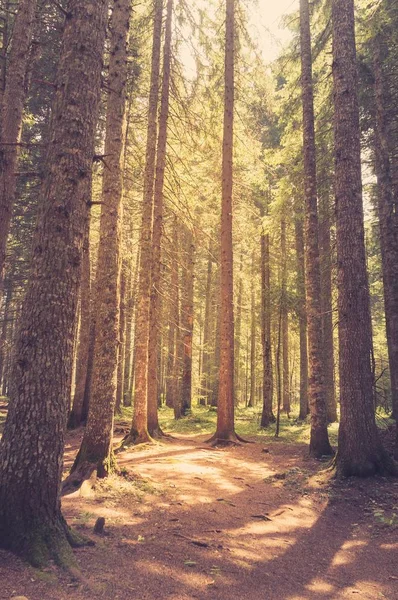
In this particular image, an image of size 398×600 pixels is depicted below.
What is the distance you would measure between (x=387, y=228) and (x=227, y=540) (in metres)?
10.4

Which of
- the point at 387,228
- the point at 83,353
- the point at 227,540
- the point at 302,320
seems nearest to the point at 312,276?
the point at 387,228

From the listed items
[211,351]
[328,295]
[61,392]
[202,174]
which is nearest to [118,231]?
[61,392]

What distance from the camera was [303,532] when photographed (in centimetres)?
592

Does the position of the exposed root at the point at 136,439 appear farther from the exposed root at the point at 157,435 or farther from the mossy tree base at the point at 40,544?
the mossy tree base at the point at 40,544

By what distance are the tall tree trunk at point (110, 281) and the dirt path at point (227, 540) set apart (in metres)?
1.00

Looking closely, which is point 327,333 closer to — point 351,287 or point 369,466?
point 351,287

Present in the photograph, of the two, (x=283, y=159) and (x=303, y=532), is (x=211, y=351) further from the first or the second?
(x=303, y=532)

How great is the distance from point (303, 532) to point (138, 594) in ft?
10.7

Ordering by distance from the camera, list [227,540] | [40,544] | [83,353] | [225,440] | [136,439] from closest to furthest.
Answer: [40,544] → [227,540] → [136,439] → [225,440] → [83,353]

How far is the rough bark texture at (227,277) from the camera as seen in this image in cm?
1268

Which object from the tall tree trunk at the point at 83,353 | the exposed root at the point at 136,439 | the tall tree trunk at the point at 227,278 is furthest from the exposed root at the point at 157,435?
the tall tree trunk at the point at 83,353

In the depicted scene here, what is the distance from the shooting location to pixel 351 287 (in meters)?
8.29

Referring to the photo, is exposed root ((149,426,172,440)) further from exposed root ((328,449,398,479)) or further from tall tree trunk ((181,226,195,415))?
tall tree trunk ((181,226,195,415))

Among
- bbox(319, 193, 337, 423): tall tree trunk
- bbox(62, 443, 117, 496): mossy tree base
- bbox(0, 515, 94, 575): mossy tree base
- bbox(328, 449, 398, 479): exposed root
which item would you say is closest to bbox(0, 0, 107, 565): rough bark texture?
bbox(0, 515, 94, 575): mossy tree base
